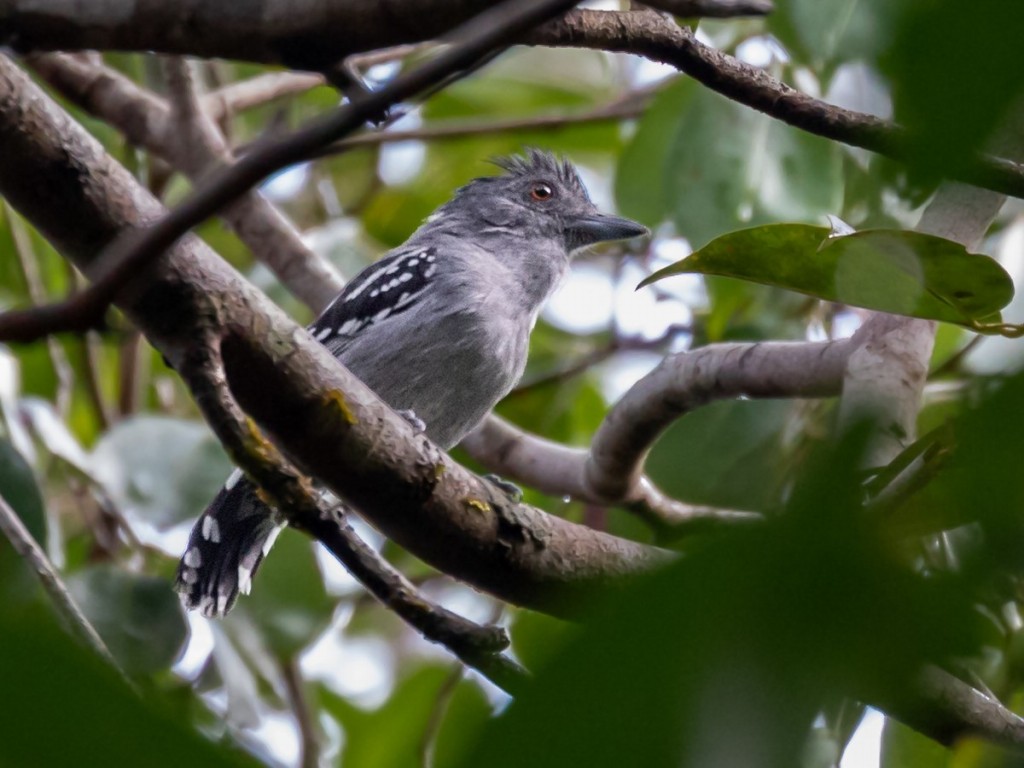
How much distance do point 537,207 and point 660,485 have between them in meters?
2.01

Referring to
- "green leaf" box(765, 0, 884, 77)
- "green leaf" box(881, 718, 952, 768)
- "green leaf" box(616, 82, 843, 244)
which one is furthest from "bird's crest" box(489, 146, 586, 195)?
"green leaf" box(881, 718, 952, 768)

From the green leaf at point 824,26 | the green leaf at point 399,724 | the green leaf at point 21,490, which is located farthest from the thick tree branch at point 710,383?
the green leaf at point 21,490

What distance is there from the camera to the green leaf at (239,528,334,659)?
15.4 ft

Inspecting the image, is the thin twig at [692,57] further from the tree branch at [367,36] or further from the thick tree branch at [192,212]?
the thick tree branch at [192,212]

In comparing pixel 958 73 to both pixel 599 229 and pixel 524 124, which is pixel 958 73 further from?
pixel 524 124

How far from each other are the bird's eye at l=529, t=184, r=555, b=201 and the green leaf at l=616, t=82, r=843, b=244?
4.34ft

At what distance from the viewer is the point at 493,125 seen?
6402mm

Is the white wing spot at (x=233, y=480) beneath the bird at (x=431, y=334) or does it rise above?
beneath

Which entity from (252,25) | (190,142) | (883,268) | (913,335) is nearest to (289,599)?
(190,142)

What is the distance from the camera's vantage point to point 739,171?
4656 mm

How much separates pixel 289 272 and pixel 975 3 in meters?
4.85

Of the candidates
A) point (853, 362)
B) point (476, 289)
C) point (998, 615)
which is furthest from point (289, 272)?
point (998, 615)

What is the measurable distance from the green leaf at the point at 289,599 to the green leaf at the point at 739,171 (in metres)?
1.91

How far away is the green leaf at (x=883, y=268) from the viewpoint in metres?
2.54
